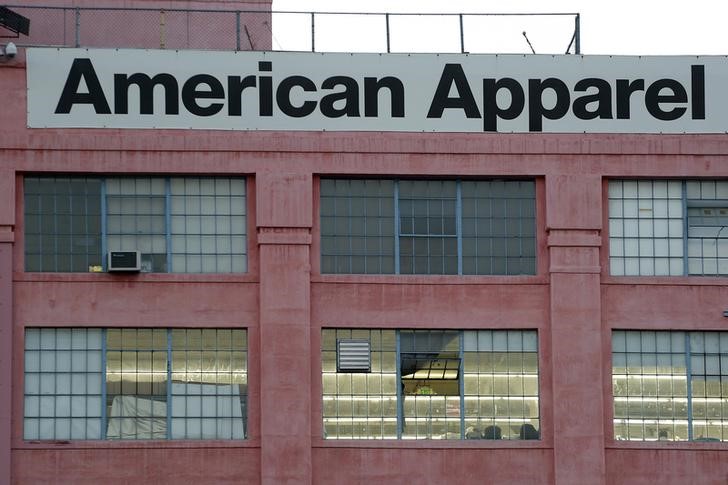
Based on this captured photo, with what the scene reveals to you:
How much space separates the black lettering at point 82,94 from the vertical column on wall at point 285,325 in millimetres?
3704

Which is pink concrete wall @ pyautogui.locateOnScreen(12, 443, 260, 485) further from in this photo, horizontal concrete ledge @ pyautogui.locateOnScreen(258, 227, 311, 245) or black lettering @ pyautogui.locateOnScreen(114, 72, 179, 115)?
black lettering @ pyautogui.locateOnScreen(114, 72, 179, 115)

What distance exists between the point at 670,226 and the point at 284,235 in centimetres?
843

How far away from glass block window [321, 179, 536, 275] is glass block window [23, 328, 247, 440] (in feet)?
10.2

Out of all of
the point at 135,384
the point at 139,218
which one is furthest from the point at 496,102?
the point at 135,384

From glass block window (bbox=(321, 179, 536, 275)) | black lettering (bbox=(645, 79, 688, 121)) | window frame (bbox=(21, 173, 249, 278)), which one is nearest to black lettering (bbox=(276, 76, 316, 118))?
glass block window (bbox=(321, 179, 536, 275))

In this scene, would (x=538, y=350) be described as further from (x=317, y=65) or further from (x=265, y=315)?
(x=317, y=65)

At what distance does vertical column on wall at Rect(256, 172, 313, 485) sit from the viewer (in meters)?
26.7

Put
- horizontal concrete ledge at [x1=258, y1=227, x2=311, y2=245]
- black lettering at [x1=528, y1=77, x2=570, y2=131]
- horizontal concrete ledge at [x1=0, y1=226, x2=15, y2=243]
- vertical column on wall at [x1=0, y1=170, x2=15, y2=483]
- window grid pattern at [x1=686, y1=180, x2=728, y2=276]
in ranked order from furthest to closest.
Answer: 1. window grid pattern at [x1=686, y1=180, x2=728, y2=276]
2. black lettering at [x1=528, y1=77, x2=570, y2=131]
3. horizontal concrete ledge at [x1=258, y1=227, x2=311, y2=245]
4. horizontal concrete ledge at [x1=0, y1=226, x2=15, y2=243]
5. vertical column on wall at [x1=0, y1=170, x2=15, y2=483]

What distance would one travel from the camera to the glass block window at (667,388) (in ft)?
90.6

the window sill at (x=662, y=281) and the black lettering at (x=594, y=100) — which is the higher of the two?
the black lettering at (x=594, y=100)

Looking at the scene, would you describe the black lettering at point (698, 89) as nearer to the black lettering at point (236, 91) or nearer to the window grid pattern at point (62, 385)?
the black lettering at point (236, 91)

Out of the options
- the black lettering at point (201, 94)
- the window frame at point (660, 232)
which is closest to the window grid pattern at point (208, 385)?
the black lettering at point (201, 94)

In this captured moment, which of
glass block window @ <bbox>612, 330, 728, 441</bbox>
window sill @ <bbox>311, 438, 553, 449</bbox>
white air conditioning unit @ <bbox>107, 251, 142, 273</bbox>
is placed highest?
white air conditioning unit @ <bbox>107, 251, 142, 273</bbox>

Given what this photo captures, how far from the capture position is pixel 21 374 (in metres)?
26.8
